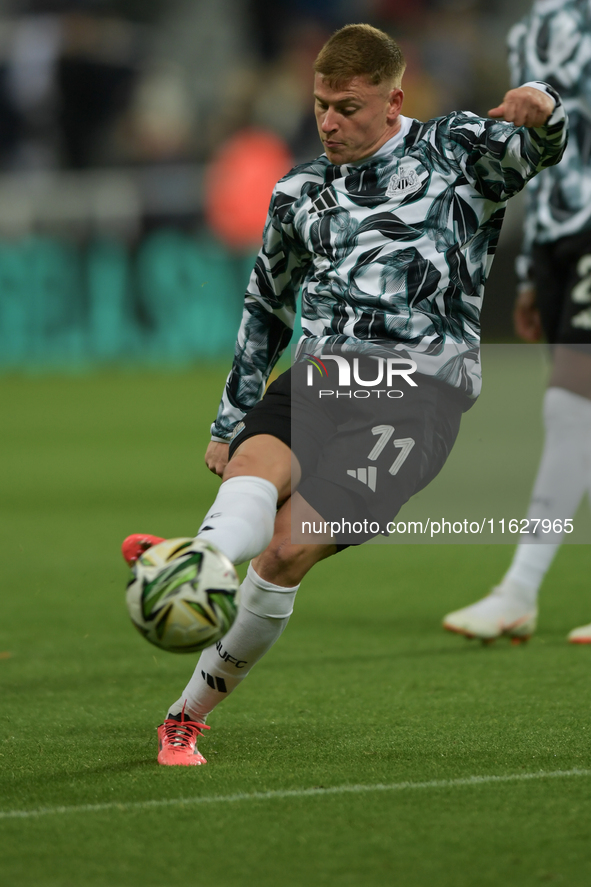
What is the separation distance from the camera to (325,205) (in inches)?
135

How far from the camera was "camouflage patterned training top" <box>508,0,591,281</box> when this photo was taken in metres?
5.02

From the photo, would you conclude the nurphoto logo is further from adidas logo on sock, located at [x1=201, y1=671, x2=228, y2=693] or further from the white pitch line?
the white pitch line

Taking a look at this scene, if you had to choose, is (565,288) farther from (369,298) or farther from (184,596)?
(184,596)

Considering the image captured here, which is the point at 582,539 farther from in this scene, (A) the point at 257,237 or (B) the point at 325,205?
(A) the point at 257,237

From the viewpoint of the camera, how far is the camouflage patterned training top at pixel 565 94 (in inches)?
198

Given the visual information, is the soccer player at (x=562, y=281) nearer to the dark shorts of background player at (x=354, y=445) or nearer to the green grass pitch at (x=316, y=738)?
the green grass pitch at (x=316, y=738)

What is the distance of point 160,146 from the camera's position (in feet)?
57.1

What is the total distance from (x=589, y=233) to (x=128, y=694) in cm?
236

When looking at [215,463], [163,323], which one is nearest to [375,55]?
[215,463]

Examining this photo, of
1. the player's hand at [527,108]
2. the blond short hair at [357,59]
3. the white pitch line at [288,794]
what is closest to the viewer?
the white pitch line at [288,794]

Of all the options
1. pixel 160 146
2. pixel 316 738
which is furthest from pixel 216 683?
pixel 160 146

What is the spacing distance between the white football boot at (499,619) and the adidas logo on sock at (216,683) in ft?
5.42

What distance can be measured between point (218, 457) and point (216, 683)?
59cm

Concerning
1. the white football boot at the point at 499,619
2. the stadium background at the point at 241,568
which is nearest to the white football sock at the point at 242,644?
the stadium background at the point at 241,568
